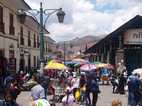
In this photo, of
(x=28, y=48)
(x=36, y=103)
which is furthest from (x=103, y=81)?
(x=36, y=103)

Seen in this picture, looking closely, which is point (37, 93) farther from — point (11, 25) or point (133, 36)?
point (11, 25)

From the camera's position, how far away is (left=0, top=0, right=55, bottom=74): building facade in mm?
34406

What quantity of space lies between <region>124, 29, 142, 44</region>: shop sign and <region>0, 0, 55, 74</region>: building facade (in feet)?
24.3

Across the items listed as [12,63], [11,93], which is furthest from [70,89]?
[12,63]

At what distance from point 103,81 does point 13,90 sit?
22493 millimetres

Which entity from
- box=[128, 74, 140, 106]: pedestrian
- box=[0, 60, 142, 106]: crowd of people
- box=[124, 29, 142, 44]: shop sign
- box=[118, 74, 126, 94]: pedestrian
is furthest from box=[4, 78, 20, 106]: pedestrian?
box=[124, 29, 142, 44]: shop sign

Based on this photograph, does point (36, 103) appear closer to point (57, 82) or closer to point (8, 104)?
point (8, 104)

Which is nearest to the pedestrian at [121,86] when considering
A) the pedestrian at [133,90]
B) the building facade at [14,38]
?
the building facade at [14,38]

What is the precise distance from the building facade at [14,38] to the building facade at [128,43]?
18.9 feet

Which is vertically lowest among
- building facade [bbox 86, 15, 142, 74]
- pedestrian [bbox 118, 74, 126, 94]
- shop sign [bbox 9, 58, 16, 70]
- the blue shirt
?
pedestrian [bbox 118, 74, 126, 94]

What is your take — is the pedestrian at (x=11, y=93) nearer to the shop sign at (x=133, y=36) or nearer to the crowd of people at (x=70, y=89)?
the crowd of people at (x=70, y=89)

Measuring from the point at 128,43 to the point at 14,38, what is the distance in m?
7.85

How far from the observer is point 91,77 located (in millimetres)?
21328

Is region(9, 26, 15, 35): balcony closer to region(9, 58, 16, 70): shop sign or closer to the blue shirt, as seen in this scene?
region(9, 58, 16, 70): shop sign
